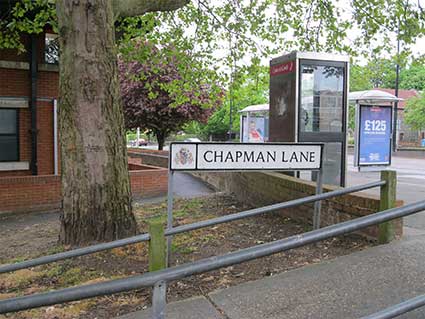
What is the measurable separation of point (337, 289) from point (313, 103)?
4.56m

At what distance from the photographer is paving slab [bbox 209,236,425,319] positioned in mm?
3014

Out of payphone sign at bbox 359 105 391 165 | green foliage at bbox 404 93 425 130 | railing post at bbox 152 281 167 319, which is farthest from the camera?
green foliage at bbox 404 93 425 130

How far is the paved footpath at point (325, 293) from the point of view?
302 centimetres

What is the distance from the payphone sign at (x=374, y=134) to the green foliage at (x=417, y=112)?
890 inches

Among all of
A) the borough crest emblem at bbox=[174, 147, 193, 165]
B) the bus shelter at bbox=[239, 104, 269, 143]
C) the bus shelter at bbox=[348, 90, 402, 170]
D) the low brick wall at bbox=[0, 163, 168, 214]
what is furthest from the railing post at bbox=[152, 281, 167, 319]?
the bus shelter at bbox=[239, 104, 269, 143]

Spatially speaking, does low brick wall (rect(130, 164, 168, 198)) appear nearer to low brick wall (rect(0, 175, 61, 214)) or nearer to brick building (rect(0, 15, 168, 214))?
brick building (rect(0, 15, 168, 214))

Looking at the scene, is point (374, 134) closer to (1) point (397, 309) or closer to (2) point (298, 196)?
(2) point (298, 196)

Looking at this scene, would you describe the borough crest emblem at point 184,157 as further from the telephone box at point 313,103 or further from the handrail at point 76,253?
the telephone box at point 313,103

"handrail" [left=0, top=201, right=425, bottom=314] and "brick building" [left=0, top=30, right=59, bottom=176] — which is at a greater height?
"brick building" [left=0, top=30, right=59, bottom=176]

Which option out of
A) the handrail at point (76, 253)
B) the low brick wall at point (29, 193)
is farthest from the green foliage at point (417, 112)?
the handrail at point (76, 253)

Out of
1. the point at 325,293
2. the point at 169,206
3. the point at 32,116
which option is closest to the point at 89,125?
the point at 169,206

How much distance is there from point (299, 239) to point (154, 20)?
940 cm

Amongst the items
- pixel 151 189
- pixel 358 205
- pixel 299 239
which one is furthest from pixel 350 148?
pixel 299 239

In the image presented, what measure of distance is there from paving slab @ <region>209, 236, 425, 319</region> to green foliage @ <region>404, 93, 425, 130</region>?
33.4 m
